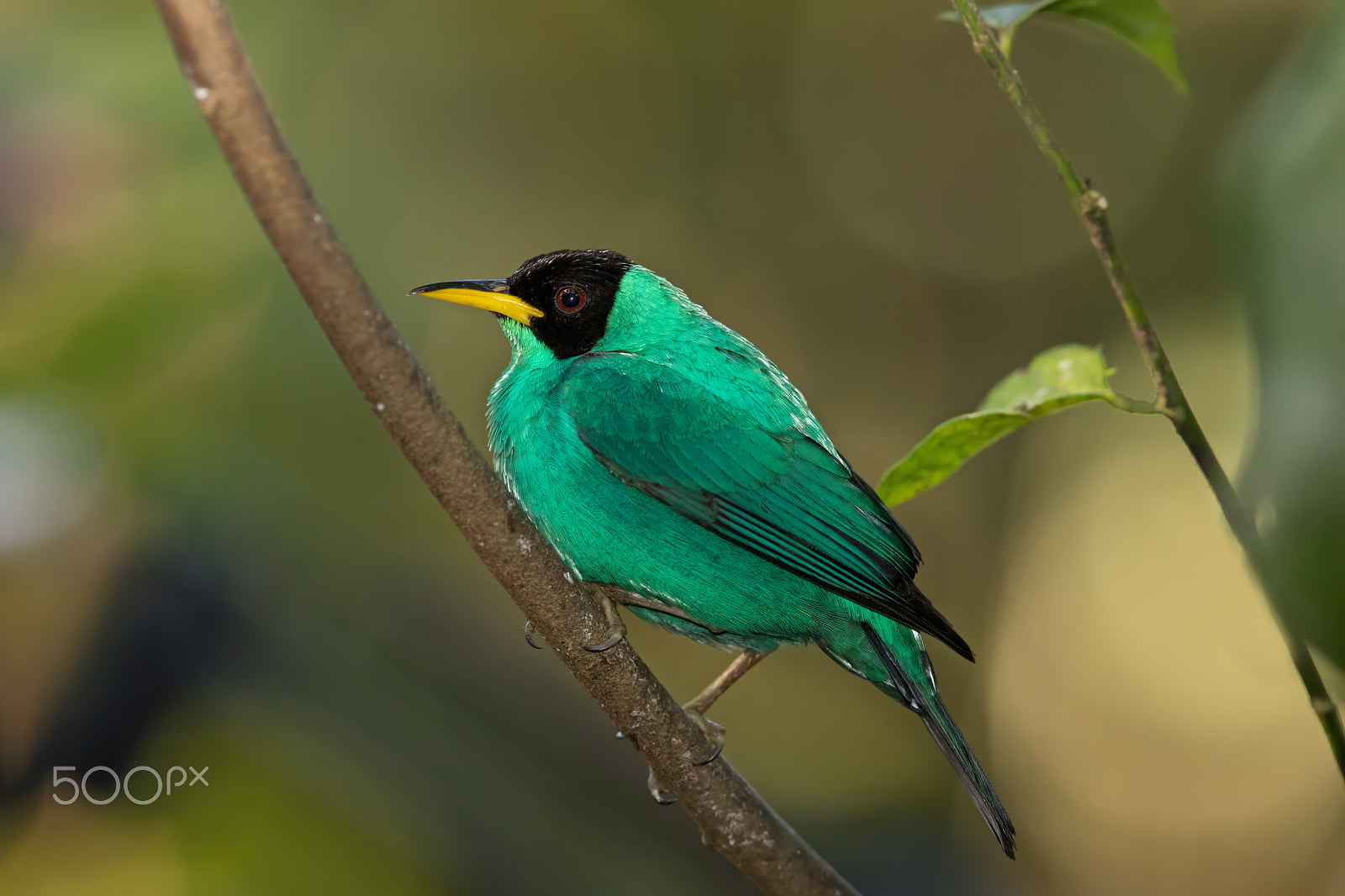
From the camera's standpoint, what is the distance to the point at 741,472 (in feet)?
11.3

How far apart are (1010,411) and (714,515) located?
124 centimetres

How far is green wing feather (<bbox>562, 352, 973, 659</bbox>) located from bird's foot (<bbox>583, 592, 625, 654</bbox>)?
335 mm

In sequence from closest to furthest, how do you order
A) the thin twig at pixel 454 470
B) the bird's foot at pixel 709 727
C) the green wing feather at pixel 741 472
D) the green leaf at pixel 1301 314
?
the green leaf at pixel 1301 314 < the thin twig at pixel 454 470 < the green wing feather at pixel 741 472 < the bird's foot at pixel 709 727

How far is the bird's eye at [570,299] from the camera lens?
12.8 feet

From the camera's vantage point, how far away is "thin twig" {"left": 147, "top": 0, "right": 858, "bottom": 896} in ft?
5.57

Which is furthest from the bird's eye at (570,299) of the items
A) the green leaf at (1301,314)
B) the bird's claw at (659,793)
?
the green leaf at (1301,314)

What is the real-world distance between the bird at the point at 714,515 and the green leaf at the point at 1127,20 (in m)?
1.40

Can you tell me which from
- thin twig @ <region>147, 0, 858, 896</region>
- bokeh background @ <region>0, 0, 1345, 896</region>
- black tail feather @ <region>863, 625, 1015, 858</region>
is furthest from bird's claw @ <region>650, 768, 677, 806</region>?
bokeh background @ <region>0, 0, 1345, 896</region>

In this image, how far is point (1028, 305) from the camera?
25.4 feet

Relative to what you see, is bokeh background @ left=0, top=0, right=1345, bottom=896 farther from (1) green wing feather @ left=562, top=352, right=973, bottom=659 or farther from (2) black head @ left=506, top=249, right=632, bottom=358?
(2) black head @ left=506, top=249, right=632, bottom=358

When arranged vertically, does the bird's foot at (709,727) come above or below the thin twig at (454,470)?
below

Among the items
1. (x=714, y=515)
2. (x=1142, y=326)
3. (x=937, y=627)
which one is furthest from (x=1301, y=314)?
(x=714, y=515)

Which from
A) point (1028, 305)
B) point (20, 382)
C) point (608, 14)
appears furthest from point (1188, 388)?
point (20, 382)

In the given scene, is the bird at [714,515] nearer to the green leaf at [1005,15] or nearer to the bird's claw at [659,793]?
the bird's claw at [659,793]
